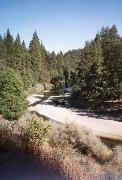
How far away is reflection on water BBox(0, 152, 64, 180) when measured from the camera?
613 inches

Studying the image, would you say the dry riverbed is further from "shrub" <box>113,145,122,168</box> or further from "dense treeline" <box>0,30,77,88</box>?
"dense treeline" <box>0,30,77,88</box>

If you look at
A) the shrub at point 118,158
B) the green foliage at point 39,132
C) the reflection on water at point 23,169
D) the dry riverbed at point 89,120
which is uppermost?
the green foliage at point 39,132

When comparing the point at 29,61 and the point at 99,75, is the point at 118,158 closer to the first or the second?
the point at 99,75

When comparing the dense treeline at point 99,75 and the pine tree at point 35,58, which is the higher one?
the pine tree at point 35,58

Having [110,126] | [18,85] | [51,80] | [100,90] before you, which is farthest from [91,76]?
[51,80]

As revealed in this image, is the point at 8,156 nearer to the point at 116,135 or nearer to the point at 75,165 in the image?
the point at 75,165

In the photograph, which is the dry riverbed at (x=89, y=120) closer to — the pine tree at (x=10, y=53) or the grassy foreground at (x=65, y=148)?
the grassy foreground at (x=65, y=148)

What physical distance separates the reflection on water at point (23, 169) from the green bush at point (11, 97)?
742 inches

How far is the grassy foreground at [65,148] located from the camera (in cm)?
1716

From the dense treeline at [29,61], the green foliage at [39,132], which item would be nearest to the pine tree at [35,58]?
the dense treeline at [29,61]

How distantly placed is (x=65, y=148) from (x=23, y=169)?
4.43 meters

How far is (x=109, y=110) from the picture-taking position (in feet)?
178

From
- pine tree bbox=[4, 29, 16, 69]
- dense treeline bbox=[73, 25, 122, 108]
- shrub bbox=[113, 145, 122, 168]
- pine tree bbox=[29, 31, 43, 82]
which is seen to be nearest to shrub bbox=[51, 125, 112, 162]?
shrub bbox=[113, 145, 122, 168]

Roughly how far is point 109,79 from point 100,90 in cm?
326
